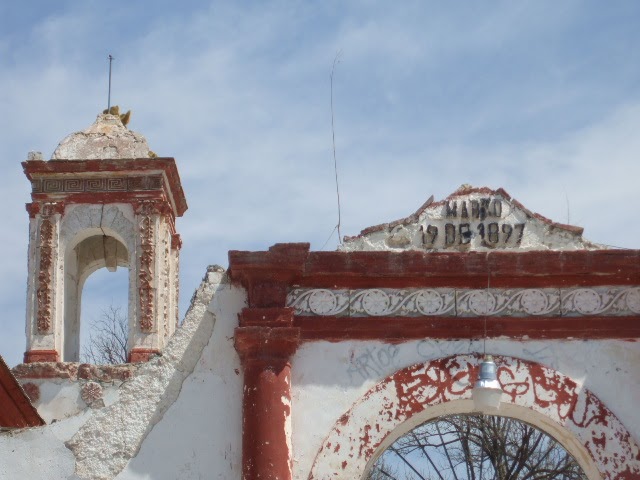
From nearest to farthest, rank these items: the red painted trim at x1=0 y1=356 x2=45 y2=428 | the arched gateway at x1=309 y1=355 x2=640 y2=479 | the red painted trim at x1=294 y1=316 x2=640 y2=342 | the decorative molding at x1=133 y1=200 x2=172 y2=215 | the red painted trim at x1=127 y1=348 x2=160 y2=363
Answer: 1. the arched gateway at x1=309 y1=355 x2=640 y2=479
2. the red painted trim at x1=294 y1=316 x2=640 y2=342
3. the red painted trim at x1=0 y1=356 x2=45 y2=428
4. the red painted trim at x1=127 y1=348 x2=160 y2=363
5. the decorative molding at x1=133 y1=200 x2=172 y2=215

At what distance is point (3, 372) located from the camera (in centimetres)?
1052

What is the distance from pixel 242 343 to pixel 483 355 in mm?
1519

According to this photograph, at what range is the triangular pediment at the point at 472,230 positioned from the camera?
9.43 metres

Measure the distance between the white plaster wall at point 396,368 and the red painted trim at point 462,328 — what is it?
0.05 metres

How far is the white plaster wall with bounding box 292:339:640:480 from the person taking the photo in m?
9.04

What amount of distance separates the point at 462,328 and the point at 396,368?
1.64 ft

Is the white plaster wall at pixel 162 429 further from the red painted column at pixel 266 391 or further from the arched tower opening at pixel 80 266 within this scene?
the arched tower opening at pixel 80 266

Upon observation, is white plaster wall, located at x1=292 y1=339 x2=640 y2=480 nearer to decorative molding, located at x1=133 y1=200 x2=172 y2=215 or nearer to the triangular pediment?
the triangular pediment

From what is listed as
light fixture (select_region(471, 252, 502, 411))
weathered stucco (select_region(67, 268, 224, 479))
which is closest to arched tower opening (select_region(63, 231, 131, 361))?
weathered stucco (select_region(67, 268, 224, 479))

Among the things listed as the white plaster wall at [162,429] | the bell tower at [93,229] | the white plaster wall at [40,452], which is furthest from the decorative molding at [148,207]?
the white plaster wall at [40,452]

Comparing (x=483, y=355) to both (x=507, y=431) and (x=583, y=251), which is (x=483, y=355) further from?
(x=507, y=431)

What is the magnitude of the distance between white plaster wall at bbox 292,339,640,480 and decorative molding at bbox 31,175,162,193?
12.9 feet

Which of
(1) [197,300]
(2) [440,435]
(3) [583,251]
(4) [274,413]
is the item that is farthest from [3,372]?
(2) [440,435]

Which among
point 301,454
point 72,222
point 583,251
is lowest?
point 301,454
